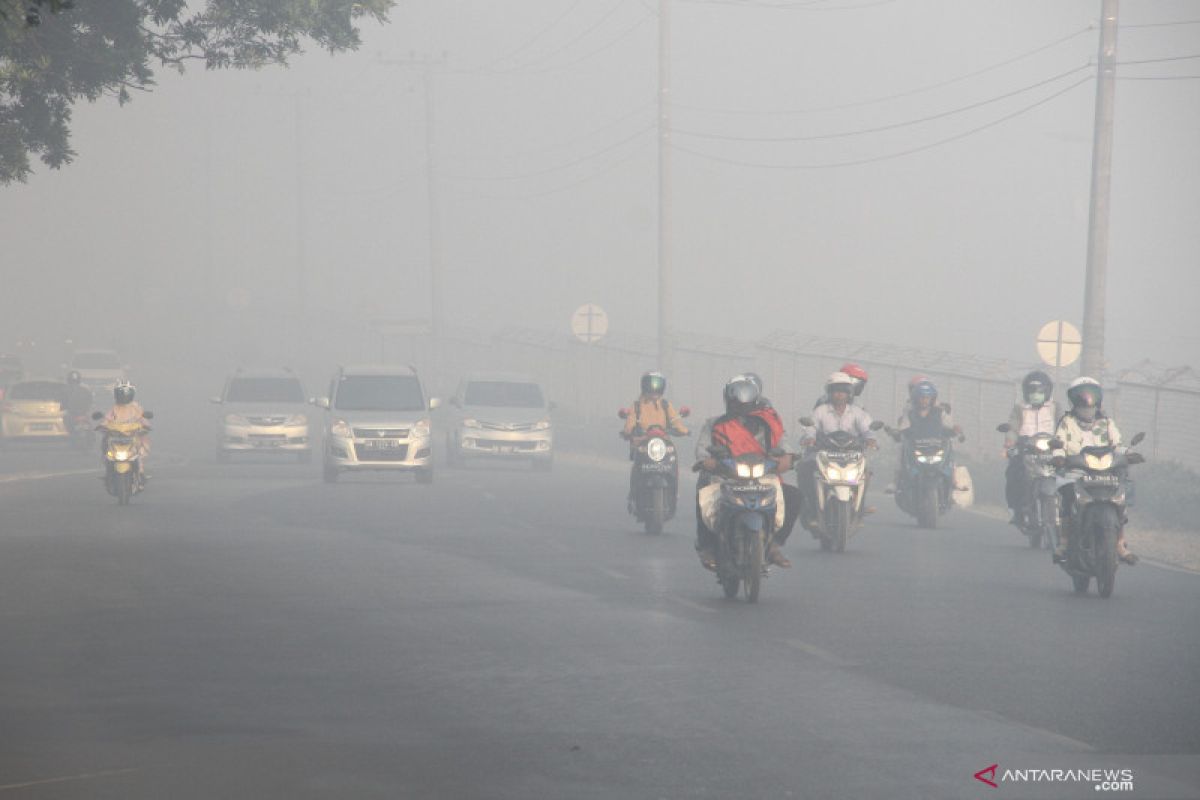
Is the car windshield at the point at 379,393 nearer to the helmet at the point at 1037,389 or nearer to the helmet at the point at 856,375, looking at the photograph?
the helmet at the point at 856,375

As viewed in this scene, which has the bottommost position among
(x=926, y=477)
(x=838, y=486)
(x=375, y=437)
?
(x=375, y=437)

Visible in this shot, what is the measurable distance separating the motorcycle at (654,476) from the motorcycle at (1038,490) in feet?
12.3

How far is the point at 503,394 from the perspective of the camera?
39.2m

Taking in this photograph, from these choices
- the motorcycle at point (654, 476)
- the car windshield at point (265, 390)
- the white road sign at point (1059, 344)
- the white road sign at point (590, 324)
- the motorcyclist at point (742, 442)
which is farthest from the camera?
the white road sign at point (590, 324)

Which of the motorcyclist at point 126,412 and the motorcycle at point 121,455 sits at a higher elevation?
the motorcyclist at point 126,412

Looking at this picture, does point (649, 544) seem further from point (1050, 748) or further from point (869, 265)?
point (869, 265)

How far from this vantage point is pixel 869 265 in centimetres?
11156

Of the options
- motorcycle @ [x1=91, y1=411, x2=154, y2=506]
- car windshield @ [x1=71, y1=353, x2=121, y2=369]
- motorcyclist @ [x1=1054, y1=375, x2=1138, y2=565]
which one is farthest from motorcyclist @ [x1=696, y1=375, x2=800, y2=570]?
car windshield @ [x1=71, y1=353, x2=121, y2=369]

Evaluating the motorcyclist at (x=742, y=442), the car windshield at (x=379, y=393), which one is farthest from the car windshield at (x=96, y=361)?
the motorcyclist at (x=742, y=442)

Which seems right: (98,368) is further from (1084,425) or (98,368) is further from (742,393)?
(1084,425)

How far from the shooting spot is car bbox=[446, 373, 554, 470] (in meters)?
37.3

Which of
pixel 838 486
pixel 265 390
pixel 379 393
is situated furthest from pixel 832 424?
pixel 265 390

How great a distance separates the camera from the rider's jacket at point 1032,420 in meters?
21.2

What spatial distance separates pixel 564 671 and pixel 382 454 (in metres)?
20.1
